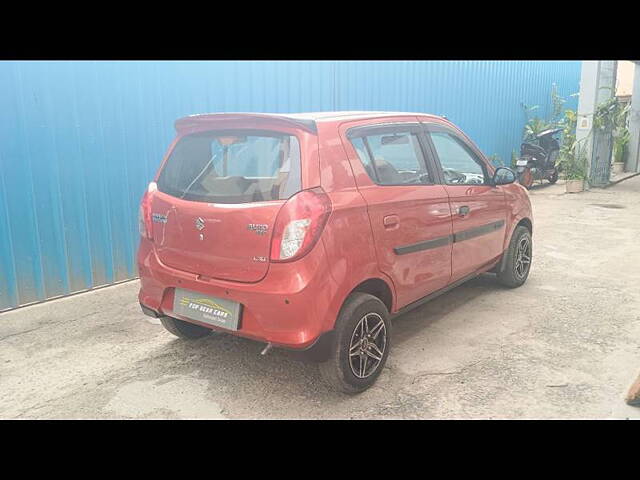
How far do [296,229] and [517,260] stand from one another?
3015 millimetres

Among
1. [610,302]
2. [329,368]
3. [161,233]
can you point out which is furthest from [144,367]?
[610,302]

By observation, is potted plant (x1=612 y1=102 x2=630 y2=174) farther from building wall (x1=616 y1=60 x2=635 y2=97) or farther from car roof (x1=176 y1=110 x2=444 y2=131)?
car roof (x1=176 y1=110 x2=444 y2=131)

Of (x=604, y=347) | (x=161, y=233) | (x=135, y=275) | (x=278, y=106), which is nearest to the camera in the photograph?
(x=161, y=233)

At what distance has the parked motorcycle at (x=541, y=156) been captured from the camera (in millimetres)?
12148

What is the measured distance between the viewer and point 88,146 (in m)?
5.05

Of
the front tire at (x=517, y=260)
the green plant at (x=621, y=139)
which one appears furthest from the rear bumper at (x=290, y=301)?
the green plant at (x=621, y=139)

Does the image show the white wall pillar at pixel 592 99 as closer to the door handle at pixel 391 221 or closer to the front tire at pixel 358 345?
the door handle at pixel 391 221

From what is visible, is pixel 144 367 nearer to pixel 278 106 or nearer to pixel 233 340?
pixel 233 340

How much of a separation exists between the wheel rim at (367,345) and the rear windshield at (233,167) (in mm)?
942

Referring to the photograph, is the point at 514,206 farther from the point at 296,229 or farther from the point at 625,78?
the point at 625,78

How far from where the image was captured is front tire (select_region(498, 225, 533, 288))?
5.02m

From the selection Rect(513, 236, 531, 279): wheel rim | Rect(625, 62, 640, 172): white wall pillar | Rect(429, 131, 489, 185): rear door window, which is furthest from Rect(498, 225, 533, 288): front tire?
Rect(625, 62, 640, 172): white wall pillar
